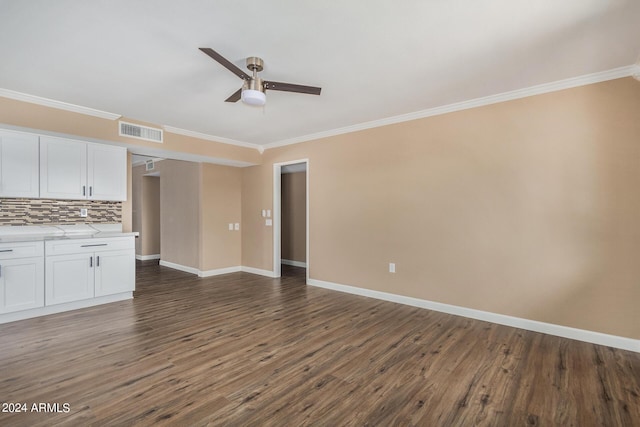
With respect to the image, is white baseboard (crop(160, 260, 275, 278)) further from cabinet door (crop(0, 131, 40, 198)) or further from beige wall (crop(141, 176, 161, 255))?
cabinet door (crop(0, 131, 40, 198))

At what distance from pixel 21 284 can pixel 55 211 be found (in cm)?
109

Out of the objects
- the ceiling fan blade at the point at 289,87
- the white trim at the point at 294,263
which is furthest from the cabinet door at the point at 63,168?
the white trim at the point at 294,263

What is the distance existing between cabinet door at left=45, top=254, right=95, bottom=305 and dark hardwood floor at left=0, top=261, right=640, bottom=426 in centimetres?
24

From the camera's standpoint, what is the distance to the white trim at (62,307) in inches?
136

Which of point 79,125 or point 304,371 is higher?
point 79,125

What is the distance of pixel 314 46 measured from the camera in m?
2.43

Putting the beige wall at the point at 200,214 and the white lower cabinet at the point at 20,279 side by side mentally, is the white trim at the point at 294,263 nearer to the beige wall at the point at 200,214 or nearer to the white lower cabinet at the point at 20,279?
the beige wall at the point at 200,214

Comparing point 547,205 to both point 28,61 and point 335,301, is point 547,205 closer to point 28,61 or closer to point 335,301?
point 335,301

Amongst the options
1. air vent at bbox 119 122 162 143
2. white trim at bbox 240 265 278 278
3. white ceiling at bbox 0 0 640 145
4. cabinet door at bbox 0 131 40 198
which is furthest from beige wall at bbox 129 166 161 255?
white ceiling at bbox 0 0 640 145

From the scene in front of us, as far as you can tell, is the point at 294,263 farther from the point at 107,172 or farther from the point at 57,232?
the point at 57,232

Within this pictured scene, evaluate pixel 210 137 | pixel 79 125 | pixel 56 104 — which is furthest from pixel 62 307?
pixel 210 137

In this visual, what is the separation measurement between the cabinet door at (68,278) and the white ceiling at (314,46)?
6.42 feet

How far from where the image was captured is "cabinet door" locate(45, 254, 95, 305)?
12.0ft

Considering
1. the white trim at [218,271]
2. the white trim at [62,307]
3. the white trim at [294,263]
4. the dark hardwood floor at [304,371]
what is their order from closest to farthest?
1. the dark hardwood floor at [304,371]
2. the white trim at [62,307]
3. the white trim at [218,271]
4. the white trim at [294,263]
